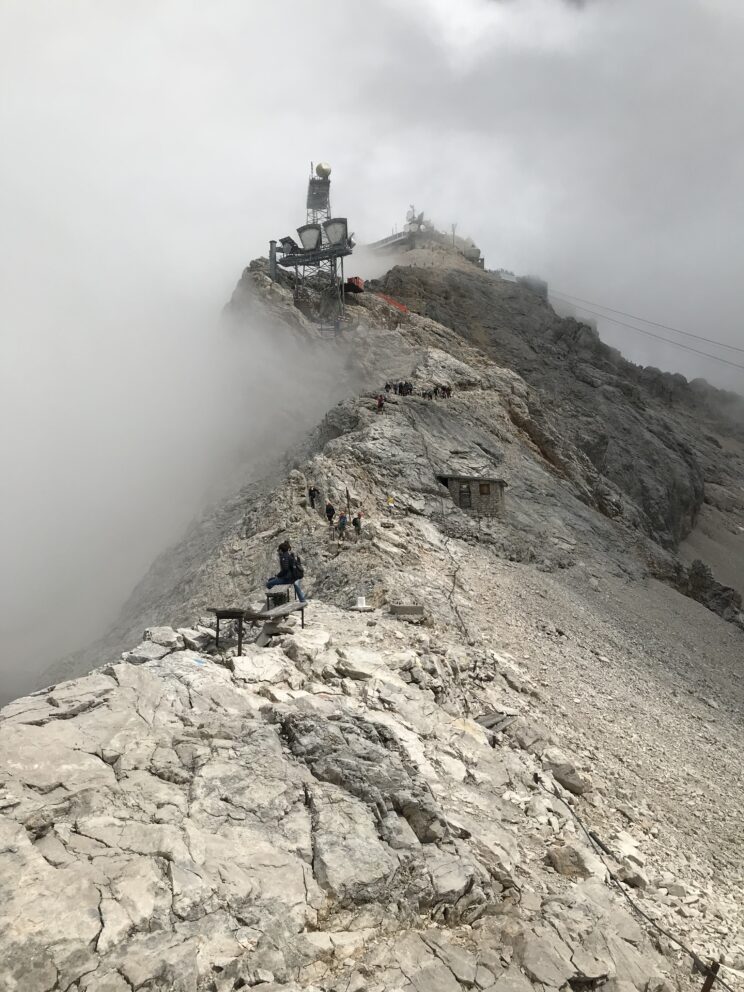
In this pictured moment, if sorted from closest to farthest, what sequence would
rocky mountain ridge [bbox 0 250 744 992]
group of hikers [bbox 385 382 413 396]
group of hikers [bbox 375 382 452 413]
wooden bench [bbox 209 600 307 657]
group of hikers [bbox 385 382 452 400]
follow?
rocky mountain ridge [bbox 0 250 744 992]
wooden bench [bbox 209 600 307 657]
group of hikers [bbox 375 382 452 413]
group of hikers [bbox 385 382 413 396]
group of hikers [bbox 385 382 452 400]

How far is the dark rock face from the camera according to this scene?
56031 millimetres

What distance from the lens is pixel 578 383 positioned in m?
63.9

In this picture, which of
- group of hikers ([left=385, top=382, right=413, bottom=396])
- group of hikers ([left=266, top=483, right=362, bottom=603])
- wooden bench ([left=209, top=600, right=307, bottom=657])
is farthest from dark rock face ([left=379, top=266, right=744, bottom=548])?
wooden bench ([left=209, top=600, right=307, bottom=657])

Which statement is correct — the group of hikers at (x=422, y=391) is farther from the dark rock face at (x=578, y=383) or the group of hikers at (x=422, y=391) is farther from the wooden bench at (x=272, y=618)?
the wooden bench at (x=272, y=618)

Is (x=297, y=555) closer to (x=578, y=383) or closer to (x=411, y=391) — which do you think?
(x=411, y=391)

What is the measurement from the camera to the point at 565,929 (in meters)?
7.36

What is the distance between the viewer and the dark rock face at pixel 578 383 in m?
56.0

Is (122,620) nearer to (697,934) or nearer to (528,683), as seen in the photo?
(528,683)

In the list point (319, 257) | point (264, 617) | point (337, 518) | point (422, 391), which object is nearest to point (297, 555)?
point (337, 518)

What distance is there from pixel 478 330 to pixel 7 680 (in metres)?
Result: 52.1

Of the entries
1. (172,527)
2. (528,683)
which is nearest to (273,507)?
(528,683)

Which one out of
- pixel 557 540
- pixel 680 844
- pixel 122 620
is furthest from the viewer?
pixel 557 540

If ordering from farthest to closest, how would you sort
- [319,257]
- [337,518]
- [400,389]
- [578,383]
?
1. [578,383]
2. [319,257]
3. [400,389]
4. [337,518]

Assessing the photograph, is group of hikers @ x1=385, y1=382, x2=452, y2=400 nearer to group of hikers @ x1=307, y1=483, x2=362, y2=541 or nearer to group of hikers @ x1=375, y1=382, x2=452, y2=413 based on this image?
group of hikers @ x1=375, y1=382, x2=452, y2=413
